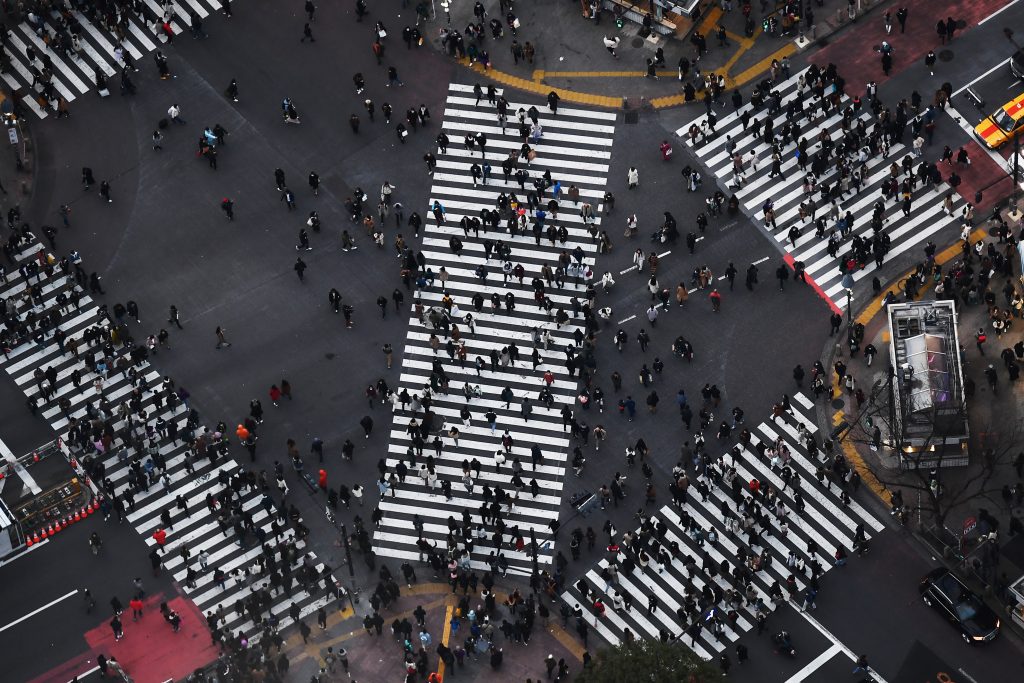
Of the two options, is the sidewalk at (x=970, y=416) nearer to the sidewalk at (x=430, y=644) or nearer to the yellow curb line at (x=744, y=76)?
the yellow curb line at (x=744, y=76)

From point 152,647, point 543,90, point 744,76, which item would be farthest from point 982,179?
point 152,647

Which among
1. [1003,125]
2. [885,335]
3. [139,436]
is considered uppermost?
[139,436]

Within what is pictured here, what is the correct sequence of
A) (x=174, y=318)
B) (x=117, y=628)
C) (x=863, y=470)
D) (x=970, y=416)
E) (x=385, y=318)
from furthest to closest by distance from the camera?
(x=174, y=318)
(x=385, y=318)
(x=970, y=416)
(x=863, y=470)
(x=117, y=628)

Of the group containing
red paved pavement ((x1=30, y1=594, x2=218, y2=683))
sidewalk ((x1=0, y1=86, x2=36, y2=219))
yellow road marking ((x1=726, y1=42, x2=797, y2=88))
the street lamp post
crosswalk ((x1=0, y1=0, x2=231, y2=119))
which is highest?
crosswalk ((x1=0, y1=0, x2=231, y2=119))

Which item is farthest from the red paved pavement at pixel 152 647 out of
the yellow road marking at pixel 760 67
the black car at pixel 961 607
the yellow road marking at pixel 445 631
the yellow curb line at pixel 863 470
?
the yellow road marking at pixel 760 67

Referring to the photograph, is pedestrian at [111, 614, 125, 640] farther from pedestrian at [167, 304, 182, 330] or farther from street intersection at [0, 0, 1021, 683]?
pedestrian at [167, 304, 182, 330]

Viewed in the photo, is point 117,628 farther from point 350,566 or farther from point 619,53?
point 619,53

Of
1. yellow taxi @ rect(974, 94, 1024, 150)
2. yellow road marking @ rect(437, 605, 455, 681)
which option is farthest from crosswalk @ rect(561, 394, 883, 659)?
A: yellow taxi @ rect(974, 94, 1024, 150)
